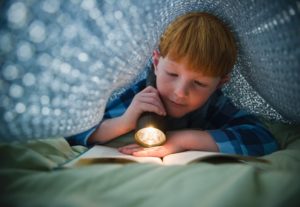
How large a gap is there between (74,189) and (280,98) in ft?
1.70

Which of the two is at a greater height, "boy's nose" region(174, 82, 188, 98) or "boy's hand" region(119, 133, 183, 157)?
"boy's nose" region(174, 82, 188, 98)

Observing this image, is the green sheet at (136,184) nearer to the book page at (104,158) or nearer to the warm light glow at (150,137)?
the book page at (104,158)

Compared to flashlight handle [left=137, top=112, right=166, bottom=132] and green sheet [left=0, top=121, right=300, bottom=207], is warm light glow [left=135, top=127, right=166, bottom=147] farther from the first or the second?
green sheet [left=0, top=121, right=300, bottom=207]

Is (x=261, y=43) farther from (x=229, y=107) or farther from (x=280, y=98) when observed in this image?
(x=229, y=107)

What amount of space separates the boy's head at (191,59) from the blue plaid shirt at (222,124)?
79 millimetres

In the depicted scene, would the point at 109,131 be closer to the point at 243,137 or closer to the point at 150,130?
the point at 150,130

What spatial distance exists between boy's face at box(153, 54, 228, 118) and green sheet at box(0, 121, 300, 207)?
9.9 inches

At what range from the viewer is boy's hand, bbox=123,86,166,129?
2.64 feet

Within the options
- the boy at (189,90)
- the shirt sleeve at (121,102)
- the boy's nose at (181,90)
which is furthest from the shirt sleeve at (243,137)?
the shirt sleeve at (121,102)

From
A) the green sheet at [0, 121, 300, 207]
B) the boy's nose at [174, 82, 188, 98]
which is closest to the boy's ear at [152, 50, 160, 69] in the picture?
the boy's nose at [174, 82, 188, 98]

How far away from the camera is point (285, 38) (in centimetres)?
70

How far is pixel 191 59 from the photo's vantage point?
82cm

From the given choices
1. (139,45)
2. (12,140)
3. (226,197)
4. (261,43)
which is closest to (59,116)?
(12,140)

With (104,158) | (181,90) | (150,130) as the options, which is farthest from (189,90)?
(104,158)
